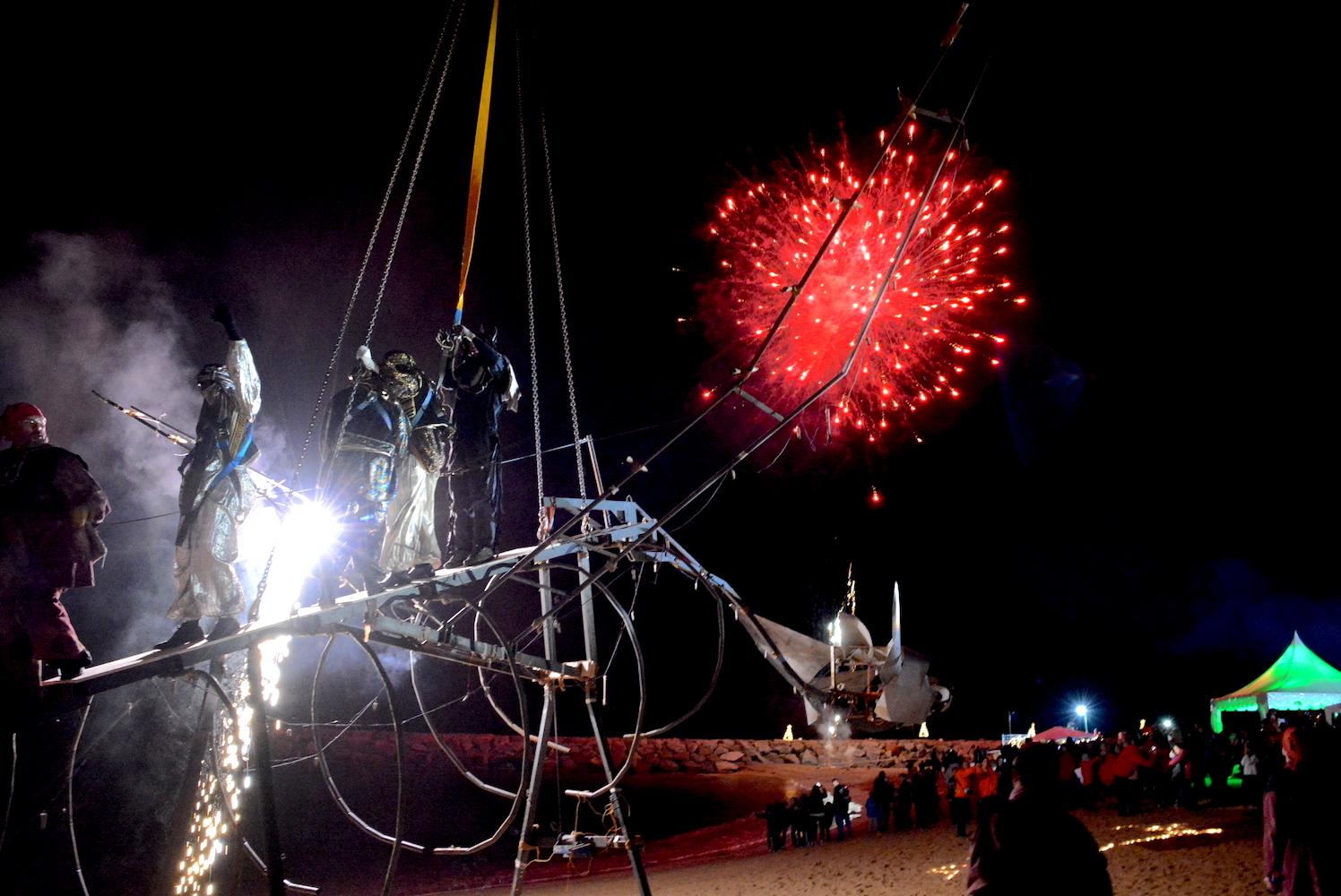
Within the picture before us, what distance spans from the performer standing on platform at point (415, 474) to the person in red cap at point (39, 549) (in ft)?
9.67

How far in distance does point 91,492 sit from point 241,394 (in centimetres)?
168

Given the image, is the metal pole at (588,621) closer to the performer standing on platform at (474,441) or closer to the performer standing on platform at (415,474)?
the performer standing on platform at (474,441)

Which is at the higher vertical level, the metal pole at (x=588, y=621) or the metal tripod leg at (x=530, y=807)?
the metal pole at (x=588, y=621)

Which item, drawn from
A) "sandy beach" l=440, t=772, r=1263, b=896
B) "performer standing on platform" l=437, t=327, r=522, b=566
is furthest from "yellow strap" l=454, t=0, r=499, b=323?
"sandy beach" l=440, t=772, r=1263, b=896

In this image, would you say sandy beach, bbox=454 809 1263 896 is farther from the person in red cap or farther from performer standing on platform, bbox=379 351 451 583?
the person in red cap

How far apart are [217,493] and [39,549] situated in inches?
66.5

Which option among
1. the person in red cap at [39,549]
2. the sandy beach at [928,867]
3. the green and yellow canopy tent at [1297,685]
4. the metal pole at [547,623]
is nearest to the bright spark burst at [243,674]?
the person in red cap at [39,549]

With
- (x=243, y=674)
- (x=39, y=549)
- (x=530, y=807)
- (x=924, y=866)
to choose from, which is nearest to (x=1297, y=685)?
(x=924, y=866)

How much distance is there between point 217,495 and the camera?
312 inches

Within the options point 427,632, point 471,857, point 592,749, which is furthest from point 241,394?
point 592,749

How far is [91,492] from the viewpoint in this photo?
6.70m

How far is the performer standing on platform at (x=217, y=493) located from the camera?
24.9 ft

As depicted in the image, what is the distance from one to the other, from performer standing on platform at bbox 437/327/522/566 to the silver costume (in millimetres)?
2026

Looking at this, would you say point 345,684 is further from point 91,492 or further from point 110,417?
point 91,492
